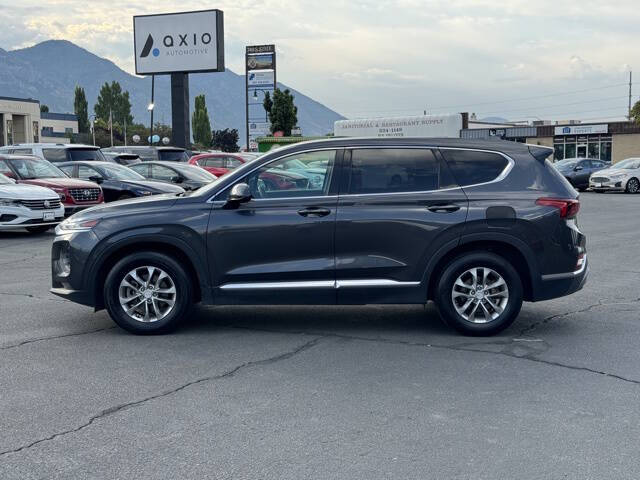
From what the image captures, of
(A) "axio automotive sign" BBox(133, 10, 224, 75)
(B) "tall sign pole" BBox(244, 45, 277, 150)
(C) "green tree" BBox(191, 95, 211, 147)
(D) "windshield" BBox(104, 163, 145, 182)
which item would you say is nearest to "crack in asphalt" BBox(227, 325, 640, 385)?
(D) "windshield" BBox(104, 163, 145, 182)

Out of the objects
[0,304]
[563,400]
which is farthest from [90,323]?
[563,400]

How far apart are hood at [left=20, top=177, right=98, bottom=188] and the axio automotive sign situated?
27723 millimetres

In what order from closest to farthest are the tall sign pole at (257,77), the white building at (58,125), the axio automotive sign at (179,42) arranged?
the axio automotive sign at (179,42) < the tall sign pole at (257,77) < the white building at (58,125)

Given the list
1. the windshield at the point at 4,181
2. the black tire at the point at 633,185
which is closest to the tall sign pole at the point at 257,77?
the black tire at the point at 633,185

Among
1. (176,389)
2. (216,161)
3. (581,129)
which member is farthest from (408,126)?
(176,389)

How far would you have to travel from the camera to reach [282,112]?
194 ft

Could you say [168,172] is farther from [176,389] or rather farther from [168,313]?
[176,389]

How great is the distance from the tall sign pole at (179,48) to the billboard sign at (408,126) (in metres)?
8.99

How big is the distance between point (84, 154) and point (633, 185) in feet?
72.0

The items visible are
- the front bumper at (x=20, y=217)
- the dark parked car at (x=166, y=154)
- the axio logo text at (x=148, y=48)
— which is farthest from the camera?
the axio logo text at (x=148, y=48)

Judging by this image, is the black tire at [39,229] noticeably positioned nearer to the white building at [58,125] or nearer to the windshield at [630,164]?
the windshield at [630,164]

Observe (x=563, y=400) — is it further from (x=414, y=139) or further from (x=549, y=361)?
(x=414, y=139)

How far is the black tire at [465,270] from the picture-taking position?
271 inches

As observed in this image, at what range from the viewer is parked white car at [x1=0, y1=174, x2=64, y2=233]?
15.2 m
